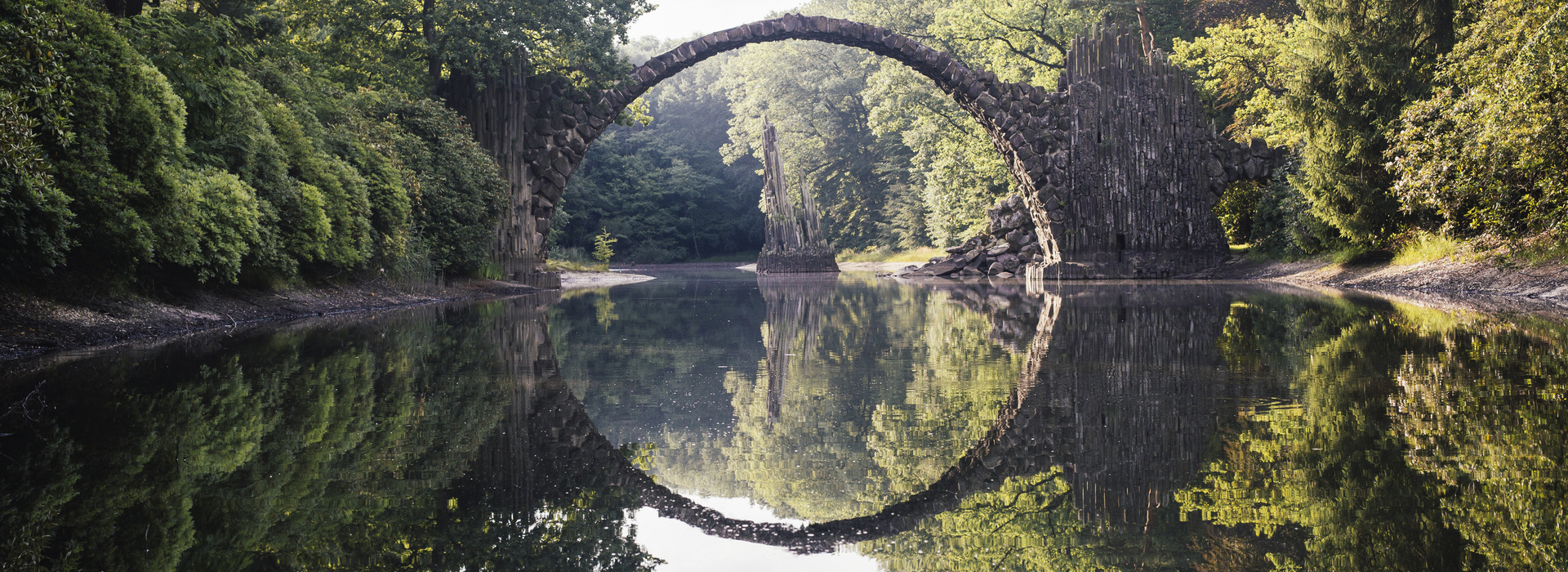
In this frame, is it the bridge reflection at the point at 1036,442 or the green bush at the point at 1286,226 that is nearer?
the bridge reflection at the point at 1036,442

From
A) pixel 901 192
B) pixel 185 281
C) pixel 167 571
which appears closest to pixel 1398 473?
pixel 167 571

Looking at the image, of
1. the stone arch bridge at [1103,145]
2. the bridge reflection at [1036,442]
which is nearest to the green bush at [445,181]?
the stone arch bridge at [1103,145]

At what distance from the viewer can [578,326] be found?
893 cm

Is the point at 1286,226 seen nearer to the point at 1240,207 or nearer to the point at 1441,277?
the point at 1240,207

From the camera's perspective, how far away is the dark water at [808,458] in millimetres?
2176

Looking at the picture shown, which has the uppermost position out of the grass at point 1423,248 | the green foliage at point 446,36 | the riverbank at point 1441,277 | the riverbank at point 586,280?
the green foliage at point 446,36

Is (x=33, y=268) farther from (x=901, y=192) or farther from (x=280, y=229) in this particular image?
(x=901, y=192)

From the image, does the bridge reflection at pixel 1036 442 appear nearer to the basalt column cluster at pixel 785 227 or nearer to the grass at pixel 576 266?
the basalt column cluster at pixel 785 227

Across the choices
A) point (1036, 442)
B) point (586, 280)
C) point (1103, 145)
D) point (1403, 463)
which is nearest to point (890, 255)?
point (586, 280)

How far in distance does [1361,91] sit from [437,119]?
44.5ft

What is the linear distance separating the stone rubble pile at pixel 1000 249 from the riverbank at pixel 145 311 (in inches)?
594

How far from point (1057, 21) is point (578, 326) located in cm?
1987

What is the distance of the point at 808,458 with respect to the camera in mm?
3213

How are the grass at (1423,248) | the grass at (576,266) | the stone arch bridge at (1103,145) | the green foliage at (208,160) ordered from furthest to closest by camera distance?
the grass at (576,266)
the stone arch bridge at (1103,145)
the grass at (1423,248)
the green foliage at (208,160)
